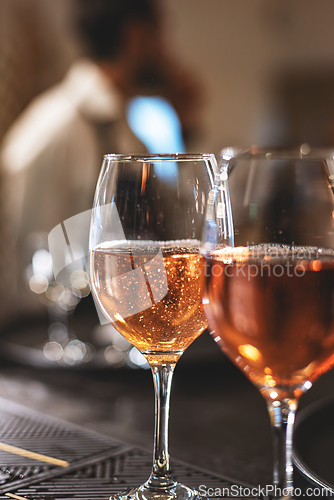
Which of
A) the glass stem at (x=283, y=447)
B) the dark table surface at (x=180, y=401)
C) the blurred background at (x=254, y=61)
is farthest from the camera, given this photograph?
the blurred background at (x=254, y=61)

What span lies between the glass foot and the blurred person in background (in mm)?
1583

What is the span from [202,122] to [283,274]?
3.75 meters

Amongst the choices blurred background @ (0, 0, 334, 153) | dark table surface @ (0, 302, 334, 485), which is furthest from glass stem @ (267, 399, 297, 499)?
blurred background @ (0, 0, 334, 153)

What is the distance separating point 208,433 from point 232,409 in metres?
0.22

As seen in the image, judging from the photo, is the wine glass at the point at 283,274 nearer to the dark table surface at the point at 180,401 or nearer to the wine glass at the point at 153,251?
the wine glass at the point at 153,251

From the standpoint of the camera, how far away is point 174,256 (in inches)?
20.5

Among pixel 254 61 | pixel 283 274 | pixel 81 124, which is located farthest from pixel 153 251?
pixel 254 61

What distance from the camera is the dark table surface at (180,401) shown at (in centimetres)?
113

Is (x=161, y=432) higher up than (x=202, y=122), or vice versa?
(x=202, y=122)

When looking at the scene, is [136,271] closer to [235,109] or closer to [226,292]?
[226,292]

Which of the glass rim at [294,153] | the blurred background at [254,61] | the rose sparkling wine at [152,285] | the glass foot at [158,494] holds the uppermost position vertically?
the blurred background at [254,61]

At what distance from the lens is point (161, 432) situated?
1.80 feet

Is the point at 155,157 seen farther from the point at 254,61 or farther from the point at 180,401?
the point at 254,61

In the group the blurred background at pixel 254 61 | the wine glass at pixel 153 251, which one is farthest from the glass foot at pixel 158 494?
the blurred background at pixel 254 61
